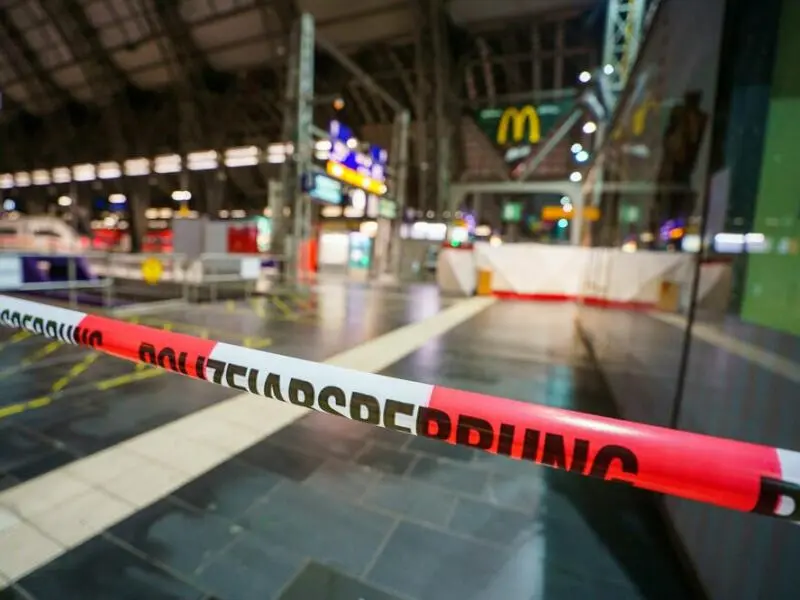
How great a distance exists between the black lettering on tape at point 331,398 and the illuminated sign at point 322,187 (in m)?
10.3

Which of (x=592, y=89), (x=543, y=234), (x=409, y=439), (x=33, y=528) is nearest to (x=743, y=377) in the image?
(x=409, y=439)

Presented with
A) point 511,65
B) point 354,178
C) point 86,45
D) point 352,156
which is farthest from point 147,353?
point 86,45

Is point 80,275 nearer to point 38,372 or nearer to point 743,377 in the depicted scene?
point 38,372

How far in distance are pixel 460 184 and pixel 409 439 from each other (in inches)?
801

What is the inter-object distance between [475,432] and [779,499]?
63cm

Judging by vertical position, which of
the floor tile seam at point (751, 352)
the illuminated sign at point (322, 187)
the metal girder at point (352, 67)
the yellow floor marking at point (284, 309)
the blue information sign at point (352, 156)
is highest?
the metal girder at point (352, 67)

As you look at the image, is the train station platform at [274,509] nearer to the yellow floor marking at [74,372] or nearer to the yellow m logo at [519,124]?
the yellow floor marking at [74,372]

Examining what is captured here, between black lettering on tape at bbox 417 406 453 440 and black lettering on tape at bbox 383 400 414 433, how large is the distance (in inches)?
1.2

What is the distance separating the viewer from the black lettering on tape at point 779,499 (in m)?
0.79

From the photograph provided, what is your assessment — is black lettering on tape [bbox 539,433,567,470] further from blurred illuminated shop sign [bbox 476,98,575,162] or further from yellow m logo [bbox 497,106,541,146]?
yellow m logo [bbox 497,106,541,146]

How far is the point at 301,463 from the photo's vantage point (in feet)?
7.82

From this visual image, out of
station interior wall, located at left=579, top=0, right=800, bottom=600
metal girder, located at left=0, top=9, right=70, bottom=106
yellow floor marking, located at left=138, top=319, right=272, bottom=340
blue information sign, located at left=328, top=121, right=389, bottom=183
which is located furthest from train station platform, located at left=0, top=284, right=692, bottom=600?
metal girder, located at left=0, top=9, right=70, bottom=106

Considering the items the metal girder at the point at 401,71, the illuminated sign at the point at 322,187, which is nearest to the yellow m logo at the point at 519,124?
the metal girder at the point at 401,71

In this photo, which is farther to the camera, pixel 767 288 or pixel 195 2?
pixel 195 2
